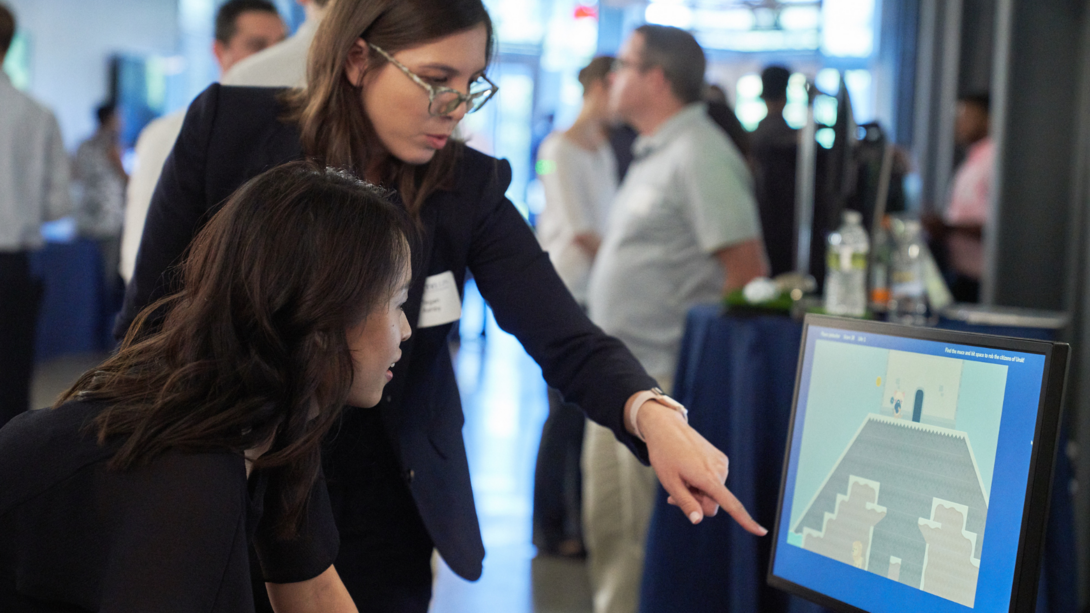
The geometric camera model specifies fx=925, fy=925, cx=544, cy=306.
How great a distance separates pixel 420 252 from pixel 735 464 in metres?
1.09

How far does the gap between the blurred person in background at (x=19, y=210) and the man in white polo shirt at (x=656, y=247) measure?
2.07 m

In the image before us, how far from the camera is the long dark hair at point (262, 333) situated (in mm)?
815

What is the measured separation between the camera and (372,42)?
119cm

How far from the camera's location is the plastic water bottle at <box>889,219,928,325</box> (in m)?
2.16

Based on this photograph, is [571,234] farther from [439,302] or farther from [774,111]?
[439,302]

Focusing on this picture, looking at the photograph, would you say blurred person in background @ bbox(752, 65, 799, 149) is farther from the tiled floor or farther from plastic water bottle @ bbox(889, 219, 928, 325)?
the tiled floor

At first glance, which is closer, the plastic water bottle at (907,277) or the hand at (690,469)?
the hand at (690,469)

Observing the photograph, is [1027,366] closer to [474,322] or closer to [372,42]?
→ [372,42]

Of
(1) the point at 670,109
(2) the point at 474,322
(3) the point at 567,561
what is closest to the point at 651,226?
(1) the point at 670,109

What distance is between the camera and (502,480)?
376 centimetres

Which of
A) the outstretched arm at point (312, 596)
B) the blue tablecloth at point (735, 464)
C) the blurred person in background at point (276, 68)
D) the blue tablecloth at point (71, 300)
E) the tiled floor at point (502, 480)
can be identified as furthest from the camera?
the blue tablecloth at point (71, 300)

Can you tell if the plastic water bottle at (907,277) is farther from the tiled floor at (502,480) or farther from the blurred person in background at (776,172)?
the tiled floor at (502,480)

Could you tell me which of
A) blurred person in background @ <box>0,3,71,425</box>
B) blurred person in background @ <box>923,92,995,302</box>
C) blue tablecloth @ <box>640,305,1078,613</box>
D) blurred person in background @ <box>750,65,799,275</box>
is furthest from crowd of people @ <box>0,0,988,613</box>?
blurred person in background @ <box>923,92,995,302</box>

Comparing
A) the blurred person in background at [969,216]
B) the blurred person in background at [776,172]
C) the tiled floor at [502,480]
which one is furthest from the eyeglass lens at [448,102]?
the blurred person in background at [969,216]
